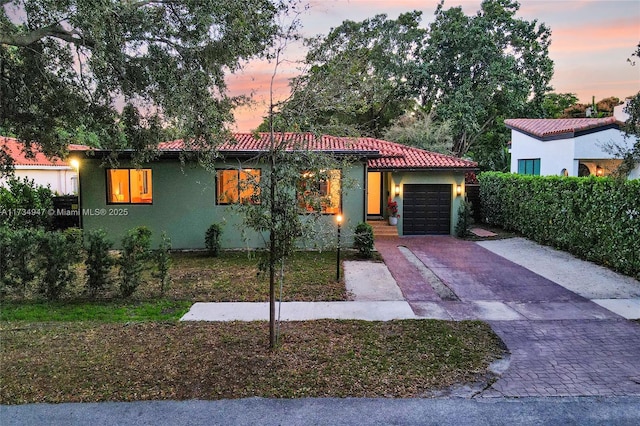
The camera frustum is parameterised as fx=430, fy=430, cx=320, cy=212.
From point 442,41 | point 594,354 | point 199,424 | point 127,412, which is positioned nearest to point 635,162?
point 594,354

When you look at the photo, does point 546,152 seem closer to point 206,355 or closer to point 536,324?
point 536,324

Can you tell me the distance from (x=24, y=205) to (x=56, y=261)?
8.44 metres

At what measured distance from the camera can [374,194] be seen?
18.6m

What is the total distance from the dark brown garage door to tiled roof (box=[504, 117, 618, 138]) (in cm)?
604

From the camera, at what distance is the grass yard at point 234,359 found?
4.47 meters

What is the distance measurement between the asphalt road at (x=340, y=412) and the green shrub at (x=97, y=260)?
4.05 metres

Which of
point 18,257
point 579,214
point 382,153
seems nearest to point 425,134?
point 382,153

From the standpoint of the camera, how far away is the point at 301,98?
5449mm

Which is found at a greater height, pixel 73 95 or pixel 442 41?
pixel 442 41

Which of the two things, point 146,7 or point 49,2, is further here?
point 146,7

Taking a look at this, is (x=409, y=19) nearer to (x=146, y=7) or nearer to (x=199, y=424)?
(x=146, y=7)

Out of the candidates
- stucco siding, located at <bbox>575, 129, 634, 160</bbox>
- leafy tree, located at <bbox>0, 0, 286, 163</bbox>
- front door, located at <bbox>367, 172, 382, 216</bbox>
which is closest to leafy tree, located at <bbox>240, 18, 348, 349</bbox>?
leafy tree, located at <bbox>0, 0, 286, 163</bbox>

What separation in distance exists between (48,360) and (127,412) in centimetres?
187

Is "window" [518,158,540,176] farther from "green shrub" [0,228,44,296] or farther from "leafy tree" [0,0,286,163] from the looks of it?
"green shrub" [0,228,44,296]
